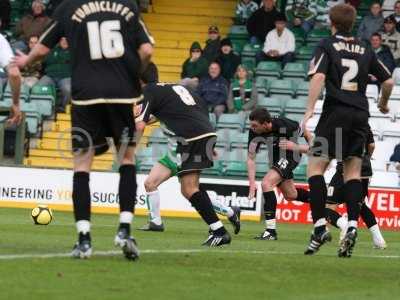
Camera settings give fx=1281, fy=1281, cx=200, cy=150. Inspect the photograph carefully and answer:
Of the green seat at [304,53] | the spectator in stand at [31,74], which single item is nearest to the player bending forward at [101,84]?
the green seat at [304,53]

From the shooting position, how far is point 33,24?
27750 mm

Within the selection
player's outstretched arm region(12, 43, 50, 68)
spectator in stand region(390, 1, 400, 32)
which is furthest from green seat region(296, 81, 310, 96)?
player's outstretched arm region(12, 43, 50, 68)

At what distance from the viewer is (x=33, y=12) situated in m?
28.0

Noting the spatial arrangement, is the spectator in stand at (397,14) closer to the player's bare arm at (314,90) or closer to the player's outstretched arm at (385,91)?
the player's outstretched arm at (385,91)

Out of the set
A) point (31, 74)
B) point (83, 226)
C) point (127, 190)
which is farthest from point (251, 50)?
point (83, 226)

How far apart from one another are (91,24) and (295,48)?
16715mm

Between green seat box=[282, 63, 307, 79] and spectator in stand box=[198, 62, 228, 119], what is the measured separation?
52.9 inches

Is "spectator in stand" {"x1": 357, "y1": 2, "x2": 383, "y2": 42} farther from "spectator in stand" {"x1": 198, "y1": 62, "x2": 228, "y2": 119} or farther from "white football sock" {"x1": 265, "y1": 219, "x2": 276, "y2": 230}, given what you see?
"white football sock" {"x1": 265, "y1": 219, "x2": 276, "y2": 230}

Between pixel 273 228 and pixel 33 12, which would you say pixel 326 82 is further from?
pixel 33 12

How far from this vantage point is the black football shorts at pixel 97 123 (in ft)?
34.1

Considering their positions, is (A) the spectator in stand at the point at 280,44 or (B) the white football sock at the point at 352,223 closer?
(B) the white football sock at the point at 352,223

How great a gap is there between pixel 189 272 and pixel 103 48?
6.48ft

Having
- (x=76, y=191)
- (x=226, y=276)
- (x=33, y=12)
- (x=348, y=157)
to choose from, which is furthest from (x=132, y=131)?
(x=33, y=12)

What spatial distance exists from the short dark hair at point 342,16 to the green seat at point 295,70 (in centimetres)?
1432
